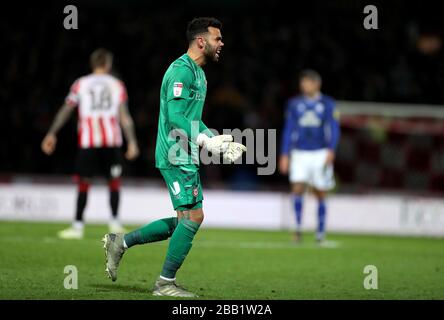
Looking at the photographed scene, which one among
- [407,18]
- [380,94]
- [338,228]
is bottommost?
[338,228]

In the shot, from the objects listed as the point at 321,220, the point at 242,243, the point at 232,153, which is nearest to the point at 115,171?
the point at 242,243

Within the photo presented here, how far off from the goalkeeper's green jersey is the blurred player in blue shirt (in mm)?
5196

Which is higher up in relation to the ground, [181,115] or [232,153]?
[181,115]

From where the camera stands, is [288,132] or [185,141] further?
[288,132]

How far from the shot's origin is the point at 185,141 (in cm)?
607

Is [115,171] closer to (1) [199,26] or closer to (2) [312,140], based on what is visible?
(2) [312,140]

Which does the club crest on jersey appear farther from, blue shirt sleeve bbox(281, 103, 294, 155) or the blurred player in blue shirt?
blue shirt sleeve bbox(281, 103, 294, 155)

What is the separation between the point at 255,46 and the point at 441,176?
464 centimetres

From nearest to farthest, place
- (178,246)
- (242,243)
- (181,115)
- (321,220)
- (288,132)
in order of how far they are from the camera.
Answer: (181,115)
(178,246)
(242,243)
(321,220)
(288,132)

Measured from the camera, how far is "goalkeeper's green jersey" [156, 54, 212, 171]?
594 cm

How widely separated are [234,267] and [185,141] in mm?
2482
